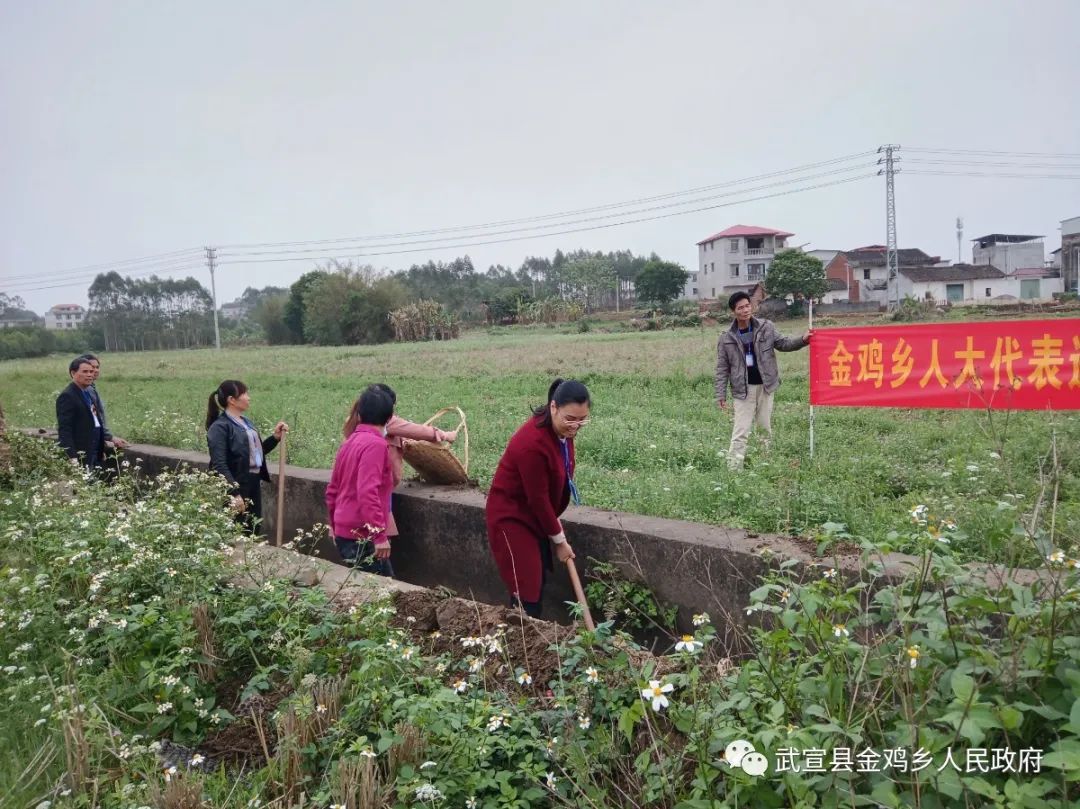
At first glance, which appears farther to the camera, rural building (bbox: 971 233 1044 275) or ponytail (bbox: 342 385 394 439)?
rural building (bbox: 971 233 1044 275)

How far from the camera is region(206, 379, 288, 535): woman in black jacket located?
5.11 metres

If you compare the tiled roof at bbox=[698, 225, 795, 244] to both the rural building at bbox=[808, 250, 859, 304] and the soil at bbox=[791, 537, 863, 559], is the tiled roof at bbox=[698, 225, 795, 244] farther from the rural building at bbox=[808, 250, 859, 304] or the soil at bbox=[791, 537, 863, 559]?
the soil at bbox=[791, 537, 863, 559]

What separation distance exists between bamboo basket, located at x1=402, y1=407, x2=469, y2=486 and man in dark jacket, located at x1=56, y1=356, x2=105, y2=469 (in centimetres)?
293

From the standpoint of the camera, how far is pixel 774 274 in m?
37.1

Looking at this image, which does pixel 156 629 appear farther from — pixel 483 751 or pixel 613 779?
pixel 613 779

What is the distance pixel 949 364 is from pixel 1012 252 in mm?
50446

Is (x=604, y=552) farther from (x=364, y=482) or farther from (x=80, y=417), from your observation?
(x=80, y=417)

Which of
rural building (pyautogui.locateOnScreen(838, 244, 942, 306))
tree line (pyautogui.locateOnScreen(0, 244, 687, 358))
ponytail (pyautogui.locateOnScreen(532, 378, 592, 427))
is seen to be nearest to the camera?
ponytail (pyautogui.locateOnScreen(532, 378, 592, 427))

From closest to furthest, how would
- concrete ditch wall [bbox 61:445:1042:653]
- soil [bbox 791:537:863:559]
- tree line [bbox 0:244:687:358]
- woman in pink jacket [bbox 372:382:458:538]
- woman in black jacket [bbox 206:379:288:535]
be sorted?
soil [bbox 791:537:863:559], concrete ditch wall [bbox 61:445:1042:653], woman in pink jacket [bbox 372:382:458:538], woman in black jacket [bbox 206:379:288:535], tree line [bbox 0:244:687:358]

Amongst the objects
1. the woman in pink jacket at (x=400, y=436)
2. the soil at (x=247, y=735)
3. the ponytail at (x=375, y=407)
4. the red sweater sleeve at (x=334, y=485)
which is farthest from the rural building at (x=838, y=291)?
the soil at (x=247, y=735)

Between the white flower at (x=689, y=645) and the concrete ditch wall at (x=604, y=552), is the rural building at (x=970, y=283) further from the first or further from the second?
the white flower at (x=689, y=645)

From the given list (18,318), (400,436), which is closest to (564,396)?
(400,436)

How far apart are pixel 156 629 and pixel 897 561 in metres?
3.02

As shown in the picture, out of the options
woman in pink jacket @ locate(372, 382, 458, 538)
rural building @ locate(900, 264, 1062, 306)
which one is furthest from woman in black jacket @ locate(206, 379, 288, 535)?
rural building @ locate(900, 264, 1062, 306)
